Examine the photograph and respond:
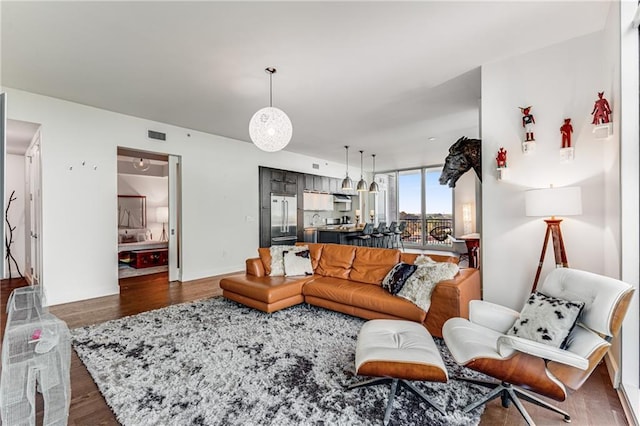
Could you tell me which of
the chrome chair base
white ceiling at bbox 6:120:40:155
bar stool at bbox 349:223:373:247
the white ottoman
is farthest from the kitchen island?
white ceiling at bbox 6:120:40:155

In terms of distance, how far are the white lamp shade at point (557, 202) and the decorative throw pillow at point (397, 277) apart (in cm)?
130

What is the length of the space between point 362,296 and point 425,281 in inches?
27.9

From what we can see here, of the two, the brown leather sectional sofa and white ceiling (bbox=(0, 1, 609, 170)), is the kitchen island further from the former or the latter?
white ceiling (bbox=(0, 1, 609, 170))

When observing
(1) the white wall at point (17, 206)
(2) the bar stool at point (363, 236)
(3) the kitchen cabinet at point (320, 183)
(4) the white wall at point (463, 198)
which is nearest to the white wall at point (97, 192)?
(3) the kitchen cabinet at point (320, 183)

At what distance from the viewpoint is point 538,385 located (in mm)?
1625

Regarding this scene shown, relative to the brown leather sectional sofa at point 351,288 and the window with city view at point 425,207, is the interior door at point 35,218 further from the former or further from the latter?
the window with city view at point 425,207

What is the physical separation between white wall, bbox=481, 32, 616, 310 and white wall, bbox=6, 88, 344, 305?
497 cm

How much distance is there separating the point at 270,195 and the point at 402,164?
491 centimetres

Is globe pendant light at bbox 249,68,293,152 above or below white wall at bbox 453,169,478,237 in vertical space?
above

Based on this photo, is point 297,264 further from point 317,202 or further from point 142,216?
point 142,216

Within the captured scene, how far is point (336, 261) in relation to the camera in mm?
4121

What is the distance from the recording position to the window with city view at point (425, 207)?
952cm

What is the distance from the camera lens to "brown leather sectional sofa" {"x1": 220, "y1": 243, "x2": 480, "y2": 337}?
2.83m

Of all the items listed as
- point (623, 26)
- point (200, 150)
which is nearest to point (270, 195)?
point (200, 150)
